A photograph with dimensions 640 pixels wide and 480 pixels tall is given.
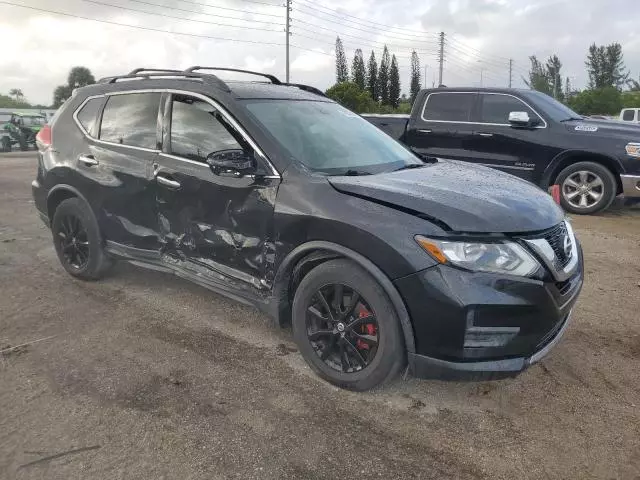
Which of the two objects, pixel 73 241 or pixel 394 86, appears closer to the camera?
pixel 73 241

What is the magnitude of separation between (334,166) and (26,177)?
11834 millimetres

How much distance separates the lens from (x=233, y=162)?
335cm

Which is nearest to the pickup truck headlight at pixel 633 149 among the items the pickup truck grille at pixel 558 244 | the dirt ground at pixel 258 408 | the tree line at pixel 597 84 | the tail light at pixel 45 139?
the dirt ground at pixel 258 408

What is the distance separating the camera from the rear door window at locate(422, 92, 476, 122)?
8711 millimetres

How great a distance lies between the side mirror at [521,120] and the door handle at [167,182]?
5.68m

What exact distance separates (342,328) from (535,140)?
244 inches

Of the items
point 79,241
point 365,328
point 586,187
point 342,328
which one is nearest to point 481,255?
point 365,328

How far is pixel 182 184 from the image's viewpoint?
381 centimetres

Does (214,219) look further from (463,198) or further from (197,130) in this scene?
(463,198)

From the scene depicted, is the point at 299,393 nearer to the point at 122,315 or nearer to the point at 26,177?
the point at 122,315

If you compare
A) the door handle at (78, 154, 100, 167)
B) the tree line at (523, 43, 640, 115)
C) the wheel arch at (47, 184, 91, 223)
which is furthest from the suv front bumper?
the tree line at (523, 43, 640, 115)

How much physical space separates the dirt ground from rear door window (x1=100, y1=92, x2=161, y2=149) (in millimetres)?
1343

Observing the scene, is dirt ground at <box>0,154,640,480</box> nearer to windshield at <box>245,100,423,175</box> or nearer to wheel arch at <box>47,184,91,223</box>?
wheel arch at <box>47,184,91,223</box>

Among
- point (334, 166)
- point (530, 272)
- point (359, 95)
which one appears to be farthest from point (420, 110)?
point (359, 95)
